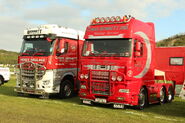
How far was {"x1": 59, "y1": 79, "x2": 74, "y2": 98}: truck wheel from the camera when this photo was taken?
13762 mm

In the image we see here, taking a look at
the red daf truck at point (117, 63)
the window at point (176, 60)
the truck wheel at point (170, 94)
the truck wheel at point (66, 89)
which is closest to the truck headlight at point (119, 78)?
the red daf truck at point (117, 63)

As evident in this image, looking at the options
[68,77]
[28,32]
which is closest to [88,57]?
[68,77]

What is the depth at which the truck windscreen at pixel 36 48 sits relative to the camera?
1305 centimetres

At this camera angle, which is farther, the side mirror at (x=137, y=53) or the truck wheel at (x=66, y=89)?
the truck wheel at (x=66, y=89)

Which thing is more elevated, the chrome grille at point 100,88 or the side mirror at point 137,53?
the side mirror at point 137,53

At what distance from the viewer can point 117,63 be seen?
1045 cm

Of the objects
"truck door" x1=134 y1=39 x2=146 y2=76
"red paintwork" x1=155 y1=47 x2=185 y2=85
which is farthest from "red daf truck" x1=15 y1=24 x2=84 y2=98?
"red paintwork" x1=155 y1=47 x2=185 y2=85

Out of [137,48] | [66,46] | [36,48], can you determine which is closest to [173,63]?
[66,46]

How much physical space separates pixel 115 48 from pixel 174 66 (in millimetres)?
8472

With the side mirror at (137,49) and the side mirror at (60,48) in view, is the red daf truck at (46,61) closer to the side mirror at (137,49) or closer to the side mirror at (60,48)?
the side mirror at (60,48)

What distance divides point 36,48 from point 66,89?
8.84 ft

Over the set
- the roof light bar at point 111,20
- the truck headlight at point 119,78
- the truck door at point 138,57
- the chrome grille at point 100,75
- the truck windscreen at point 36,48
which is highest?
the roof light bar at point 111,20

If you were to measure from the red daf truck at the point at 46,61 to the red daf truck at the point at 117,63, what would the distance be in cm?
→ 224

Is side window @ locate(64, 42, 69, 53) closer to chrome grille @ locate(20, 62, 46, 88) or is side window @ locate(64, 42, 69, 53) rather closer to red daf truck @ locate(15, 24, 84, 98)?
red daf truck @ locate(15, 24, 84, 98)
